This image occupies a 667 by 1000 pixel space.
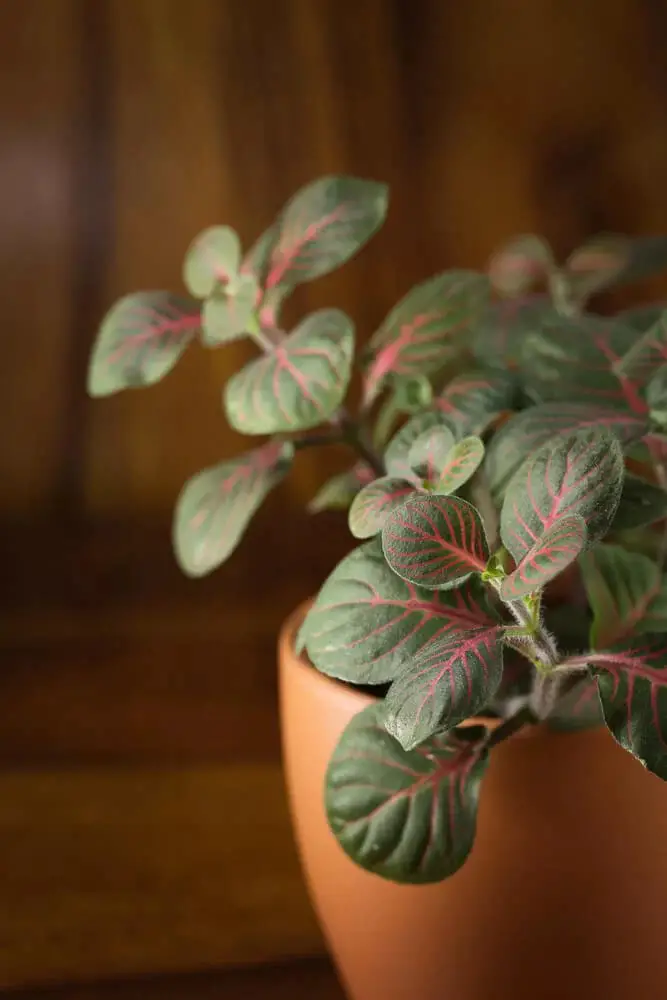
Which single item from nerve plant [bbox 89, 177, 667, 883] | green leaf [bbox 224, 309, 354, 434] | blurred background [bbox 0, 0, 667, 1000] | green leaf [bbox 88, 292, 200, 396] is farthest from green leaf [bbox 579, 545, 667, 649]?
blurred background [bbox 0, 0, 667, 1000]

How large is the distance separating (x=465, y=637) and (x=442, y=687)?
3cm

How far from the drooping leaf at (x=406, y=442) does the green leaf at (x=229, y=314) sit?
0.36ft

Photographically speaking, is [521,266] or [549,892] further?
[521,266]

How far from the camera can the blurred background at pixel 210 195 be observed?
1.00 meters

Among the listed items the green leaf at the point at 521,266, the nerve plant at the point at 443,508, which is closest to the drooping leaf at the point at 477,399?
the nerve plant at the point at 443,508

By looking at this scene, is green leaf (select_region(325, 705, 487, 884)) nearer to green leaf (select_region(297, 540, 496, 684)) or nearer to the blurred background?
green leaf (select_region(297, 540, 496, 684))

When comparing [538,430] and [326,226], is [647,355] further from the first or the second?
[326,226]

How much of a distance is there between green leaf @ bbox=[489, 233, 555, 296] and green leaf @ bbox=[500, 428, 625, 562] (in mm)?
394

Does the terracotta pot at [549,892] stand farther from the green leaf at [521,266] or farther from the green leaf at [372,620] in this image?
the green leaf at [521,266]

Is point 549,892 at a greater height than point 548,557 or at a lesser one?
lesser

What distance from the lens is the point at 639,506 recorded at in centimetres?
39

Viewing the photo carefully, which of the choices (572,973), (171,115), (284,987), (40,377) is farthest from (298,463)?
(572,973)

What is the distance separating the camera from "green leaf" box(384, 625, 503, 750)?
0.30m

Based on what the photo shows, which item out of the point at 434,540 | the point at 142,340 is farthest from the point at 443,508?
the point at 142,340
